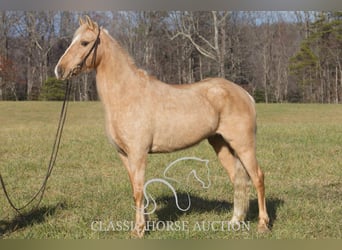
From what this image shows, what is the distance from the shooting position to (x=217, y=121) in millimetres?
4180

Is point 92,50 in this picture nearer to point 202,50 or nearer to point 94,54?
point 94,54

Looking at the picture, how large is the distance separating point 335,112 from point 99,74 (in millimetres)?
3596

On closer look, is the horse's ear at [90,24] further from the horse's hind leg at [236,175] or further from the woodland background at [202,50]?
the horse's hind leg at [236,175]

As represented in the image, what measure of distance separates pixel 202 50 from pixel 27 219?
294 centimetres

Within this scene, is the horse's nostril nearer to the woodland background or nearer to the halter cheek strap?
A: the halter cheek strap

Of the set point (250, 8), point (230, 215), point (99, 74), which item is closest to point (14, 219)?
point (99, 74)

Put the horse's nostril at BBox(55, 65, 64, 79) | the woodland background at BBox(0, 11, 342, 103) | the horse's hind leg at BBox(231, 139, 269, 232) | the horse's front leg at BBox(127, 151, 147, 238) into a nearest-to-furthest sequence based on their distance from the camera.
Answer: the horse's nostril at BBox(55, 65, 64, 79), the horse's front leg at BBox(127, 151, 147, 238), the horse's hind leg at BBox(231, 139, 269, 232), the woodland background at BBox(0, 11, 342, 103)

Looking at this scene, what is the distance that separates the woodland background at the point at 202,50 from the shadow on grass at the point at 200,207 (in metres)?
1.43

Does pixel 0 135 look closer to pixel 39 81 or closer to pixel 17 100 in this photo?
pixel 17 100

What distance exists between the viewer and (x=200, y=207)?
16.2 feet

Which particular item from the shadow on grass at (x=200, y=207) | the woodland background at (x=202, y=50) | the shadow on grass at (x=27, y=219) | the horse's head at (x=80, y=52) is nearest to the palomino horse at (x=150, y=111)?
the horse's head at (x=80, y=52)

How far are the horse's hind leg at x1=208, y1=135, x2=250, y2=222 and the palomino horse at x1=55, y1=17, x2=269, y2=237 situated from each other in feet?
0.04

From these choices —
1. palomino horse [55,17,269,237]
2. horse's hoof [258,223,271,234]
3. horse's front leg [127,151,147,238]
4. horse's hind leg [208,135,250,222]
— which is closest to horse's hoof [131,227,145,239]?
palomino horse [55,17,269,237]

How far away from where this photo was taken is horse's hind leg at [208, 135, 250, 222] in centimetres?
439
